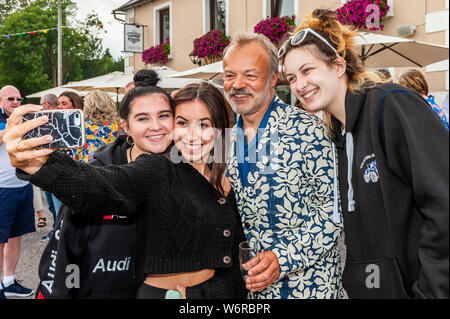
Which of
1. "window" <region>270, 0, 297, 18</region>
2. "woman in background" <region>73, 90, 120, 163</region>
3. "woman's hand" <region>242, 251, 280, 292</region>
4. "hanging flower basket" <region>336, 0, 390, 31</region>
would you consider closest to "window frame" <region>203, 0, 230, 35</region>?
"window" <region>270, 0, 297, 18</region>

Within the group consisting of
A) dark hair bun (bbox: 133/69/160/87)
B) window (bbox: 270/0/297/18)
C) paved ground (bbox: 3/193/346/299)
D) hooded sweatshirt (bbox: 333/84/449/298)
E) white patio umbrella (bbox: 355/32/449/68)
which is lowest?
paved ground (bbox: 3/193/346/299)

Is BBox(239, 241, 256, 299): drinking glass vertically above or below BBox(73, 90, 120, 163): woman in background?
below

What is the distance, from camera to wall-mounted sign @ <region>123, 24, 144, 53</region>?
1301cm

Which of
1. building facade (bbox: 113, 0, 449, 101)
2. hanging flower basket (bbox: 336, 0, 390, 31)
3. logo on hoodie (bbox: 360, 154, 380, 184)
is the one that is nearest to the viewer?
logo on hoodie (bbox: 360, 154, 380, 184)

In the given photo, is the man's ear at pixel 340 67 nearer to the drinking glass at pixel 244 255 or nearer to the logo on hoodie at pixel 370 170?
the logo on hoodie at pixel 370 170

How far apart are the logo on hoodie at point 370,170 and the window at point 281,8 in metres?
9.05

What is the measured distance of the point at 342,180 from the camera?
176 centimetres

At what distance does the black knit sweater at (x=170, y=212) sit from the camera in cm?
152

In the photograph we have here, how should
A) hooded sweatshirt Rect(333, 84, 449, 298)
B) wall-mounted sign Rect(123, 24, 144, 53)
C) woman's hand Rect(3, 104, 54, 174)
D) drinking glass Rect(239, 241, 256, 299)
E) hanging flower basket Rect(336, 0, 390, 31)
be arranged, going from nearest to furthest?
1. hooded sweatshirt Rect(333, 84, 449, 298)
2. woman's hand Rect(3, 104, 54, 174)
3. drinking glass Rect(239, 241, 256, 299)
4. hanging flower basket Rect(336, 0, 390, 31)
5. wall-mounted sign Rect(123, 24, 144, 53)

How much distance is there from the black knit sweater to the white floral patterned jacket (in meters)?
0.18

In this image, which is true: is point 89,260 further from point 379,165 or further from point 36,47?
point 36,47

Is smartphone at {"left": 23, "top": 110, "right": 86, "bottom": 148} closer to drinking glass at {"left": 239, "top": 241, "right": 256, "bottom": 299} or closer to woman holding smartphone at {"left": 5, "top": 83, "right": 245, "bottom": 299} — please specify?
woman holding smartphone at {"left": 5, "top": 83, "right": 245, "bottom": 299}

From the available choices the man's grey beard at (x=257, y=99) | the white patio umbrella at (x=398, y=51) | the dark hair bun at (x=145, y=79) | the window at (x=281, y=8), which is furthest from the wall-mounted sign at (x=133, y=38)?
the man's grey beard at (x=257, y=99)
